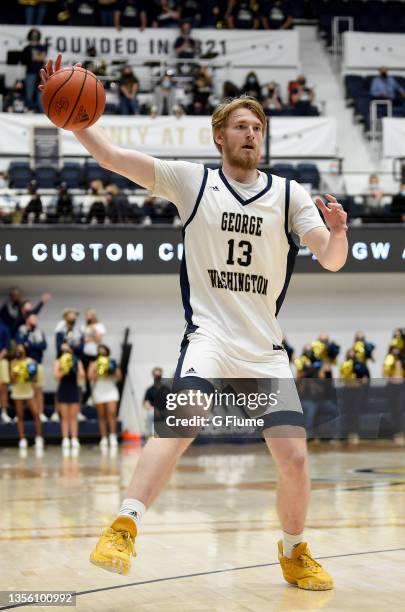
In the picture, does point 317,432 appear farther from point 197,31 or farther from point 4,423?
point 197,31

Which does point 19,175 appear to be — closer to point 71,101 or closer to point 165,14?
point 165,14

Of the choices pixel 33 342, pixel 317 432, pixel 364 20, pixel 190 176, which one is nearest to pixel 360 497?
pixel 190 176

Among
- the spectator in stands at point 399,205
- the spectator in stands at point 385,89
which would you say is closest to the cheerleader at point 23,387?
the spectator in stands at point 399,205

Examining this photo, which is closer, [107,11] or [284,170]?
[284,170]

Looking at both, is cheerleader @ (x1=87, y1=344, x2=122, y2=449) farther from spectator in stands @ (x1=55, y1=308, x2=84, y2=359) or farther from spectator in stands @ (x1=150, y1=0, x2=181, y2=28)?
spectator in stands @ (x1=150, y1=0, x2=181, y2=28)

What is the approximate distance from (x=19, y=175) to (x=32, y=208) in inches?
71.4

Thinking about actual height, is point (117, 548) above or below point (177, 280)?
below

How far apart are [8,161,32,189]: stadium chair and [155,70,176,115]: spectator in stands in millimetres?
3614

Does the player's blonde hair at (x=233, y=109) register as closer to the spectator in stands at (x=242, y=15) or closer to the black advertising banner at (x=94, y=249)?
the black advertising banner at (x=94, y=249)

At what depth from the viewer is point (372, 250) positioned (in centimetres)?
1973

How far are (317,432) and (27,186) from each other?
7.39 m

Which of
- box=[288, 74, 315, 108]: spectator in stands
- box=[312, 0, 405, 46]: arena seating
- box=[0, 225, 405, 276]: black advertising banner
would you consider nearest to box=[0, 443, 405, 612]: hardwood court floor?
box=[0, 225, 405, 276]: black advertising banner

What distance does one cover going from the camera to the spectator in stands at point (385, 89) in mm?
24547

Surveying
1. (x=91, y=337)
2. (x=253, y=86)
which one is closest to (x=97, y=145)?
(x=91, y=337)
